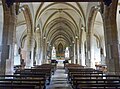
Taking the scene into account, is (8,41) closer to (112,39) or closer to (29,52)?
(112,39)

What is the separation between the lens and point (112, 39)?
1009 centimetres

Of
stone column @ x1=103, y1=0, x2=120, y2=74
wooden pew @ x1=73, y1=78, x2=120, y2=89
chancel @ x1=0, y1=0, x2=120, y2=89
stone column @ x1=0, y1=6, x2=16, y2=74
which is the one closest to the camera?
wooden pew @ x1=73, y1=78, x2=120, y2=89

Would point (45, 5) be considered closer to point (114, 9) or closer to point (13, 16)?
point (13, 16)

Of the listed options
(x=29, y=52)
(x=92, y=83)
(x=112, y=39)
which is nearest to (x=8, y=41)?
(x=92, y=83)

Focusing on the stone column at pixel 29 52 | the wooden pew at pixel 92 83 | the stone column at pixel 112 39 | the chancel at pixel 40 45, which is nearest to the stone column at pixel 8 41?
the chancel at pixel 40 45

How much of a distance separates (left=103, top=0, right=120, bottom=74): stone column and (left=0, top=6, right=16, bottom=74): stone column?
611 cm

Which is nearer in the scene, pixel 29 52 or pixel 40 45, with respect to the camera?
pixel 29 52

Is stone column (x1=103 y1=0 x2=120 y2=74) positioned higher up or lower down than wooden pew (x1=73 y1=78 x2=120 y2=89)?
higher up

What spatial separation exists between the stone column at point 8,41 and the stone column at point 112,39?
611 centimetres

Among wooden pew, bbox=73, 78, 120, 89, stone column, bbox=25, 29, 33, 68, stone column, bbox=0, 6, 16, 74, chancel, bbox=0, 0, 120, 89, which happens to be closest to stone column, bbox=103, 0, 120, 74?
chancel, bbox=0, 0, 120, 89

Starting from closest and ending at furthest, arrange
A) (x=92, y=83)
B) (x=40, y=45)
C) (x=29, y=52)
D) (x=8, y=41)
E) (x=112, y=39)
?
(x=92, y=83)
(x=112, y=39)
(x=8, y=41)
(x=29, y=52)
(x=40, y=45)

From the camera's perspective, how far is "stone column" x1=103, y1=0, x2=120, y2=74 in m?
9.61

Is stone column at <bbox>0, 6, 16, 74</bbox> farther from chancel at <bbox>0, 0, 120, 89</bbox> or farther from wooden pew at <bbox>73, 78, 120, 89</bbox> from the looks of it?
wooden pew at <bbox>73, 78, 120, 89</bbox>

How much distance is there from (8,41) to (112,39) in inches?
257
